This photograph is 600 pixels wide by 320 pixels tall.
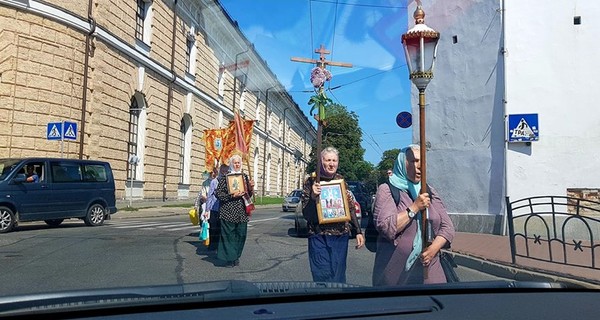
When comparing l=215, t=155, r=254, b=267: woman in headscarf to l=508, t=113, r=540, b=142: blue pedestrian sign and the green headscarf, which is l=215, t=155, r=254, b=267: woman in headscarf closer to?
the green headscarf

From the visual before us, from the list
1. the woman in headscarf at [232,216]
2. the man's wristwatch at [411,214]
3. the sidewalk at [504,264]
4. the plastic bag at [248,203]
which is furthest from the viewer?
the plastic bag at [248,203]

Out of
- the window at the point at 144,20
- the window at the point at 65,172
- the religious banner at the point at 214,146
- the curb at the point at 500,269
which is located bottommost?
the curb at the point at 500,269

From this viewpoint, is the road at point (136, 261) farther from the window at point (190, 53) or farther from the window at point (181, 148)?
the window at point (181, 148)

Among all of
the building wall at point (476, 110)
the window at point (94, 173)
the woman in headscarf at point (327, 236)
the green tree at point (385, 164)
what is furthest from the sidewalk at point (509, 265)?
the window at point (94, 173)

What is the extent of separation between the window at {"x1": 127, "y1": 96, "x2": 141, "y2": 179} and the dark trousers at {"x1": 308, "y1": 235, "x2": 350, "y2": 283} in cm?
2052

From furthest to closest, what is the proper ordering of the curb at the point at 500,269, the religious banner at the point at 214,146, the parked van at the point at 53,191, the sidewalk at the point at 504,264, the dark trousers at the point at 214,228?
the parked van at the point at 53,191 → the religious banner at the point at 214,146 → the dark trousers at the point at 214,228 → the curb at the point at 500,269 → the sidewalk at the point at 504,264

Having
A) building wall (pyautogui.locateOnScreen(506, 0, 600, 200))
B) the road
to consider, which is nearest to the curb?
the road

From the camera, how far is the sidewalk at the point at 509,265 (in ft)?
23.4

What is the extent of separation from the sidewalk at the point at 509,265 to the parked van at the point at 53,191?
1013 cm

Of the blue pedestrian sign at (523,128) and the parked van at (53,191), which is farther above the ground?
the blue pedestrian sign at (523,128)

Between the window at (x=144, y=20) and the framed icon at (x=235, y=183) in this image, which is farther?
the window at (x=144, y=20)

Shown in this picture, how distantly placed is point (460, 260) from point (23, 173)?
35.5 ft

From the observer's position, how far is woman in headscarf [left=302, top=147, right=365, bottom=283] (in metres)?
4.85

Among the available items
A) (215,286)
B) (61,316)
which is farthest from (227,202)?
(61,316)
